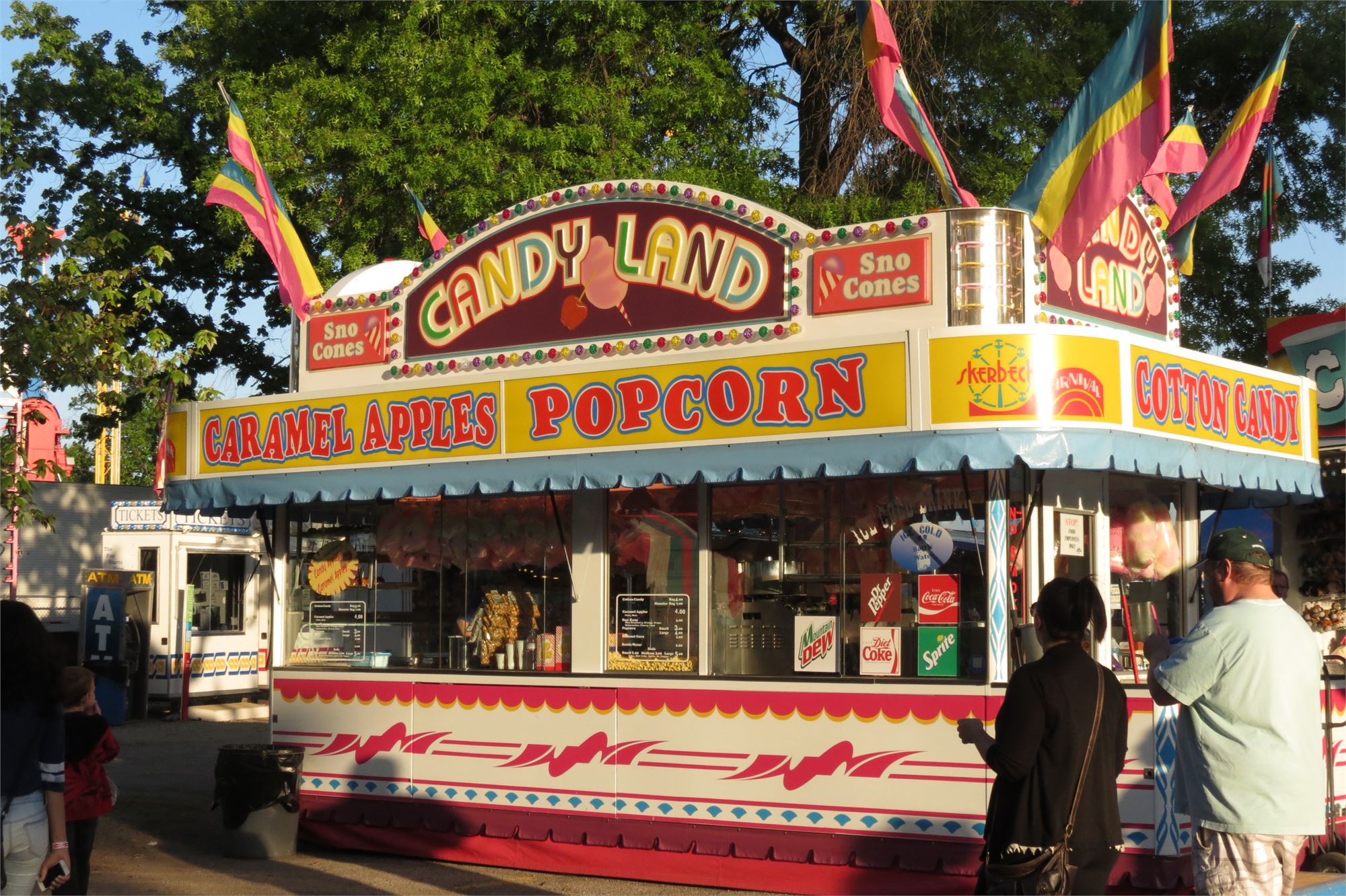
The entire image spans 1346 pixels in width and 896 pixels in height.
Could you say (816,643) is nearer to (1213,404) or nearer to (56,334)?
(1213,404)

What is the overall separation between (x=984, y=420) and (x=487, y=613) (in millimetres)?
4248

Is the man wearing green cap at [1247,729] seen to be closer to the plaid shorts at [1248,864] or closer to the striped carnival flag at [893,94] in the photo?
the plaid shorts at [1248,864]

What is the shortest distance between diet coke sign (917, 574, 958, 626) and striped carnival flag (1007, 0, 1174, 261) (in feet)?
7.01

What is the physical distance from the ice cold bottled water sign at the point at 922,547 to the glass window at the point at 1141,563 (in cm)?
128

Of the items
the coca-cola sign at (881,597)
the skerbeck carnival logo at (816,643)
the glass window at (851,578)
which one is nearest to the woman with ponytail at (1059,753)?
the glass window at (851,578)

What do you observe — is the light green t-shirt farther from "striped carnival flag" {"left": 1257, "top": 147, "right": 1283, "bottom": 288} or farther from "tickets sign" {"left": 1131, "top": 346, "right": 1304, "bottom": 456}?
"striped carnival flag" {"left": 1257, "top": 147, "right": 1283, "bottom": 288}

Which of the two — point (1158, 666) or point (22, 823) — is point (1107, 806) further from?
point (22, 823)

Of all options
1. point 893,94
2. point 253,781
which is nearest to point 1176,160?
point 893,94

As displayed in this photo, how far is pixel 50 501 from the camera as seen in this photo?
2494cm

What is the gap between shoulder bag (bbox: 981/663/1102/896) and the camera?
499 cm

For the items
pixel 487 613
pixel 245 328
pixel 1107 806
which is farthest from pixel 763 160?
pixel 1107 806

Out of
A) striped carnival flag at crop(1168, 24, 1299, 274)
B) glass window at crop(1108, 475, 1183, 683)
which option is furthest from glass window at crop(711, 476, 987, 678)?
striped carnival flag at crop(1168, 24, 1299, 274)

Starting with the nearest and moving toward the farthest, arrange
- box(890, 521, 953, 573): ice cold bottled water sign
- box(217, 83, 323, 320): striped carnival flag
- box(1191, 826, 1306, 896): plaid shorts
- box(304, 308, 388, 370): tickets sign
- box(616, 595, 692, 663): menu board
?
1. box(1191, 826, 1306, 896): plaid shorts
2. box(890, 521, 953, 573): ice cold bottled water sign
3. box(616, 595, 692, 663): menu board
4. box(304, 308, 388, 370): tickets sign
5. box(217, 83, 323, 320): striped carnival flag

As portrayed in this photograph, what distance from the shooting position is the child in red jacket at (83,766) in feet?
23.2
